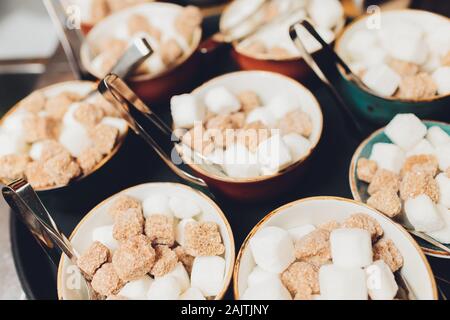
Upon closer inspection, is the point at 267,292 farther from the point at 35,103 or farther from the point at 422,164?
the point at 35,103

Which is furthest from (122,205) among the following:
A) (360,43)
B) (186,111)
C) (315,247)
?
(360,43)

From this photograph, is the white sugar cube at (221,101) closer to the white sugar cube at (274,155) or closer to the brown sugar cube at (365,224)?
the white sugar cube at (274,155)

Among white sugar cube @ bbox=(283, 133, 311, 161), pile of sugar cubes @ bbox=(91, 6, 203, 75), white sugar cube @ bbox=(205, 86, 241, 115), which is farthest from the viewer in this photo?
pile of sugar cubes @ bbox=(91, 6, 203, 75)

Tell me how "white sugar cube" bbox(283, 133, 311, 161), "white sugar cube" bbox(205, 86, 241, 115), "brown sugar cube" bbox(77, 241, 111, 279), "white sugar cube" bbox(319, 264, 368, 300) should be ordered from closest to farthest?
"white sugar cube" bbox(319, 264, 368, 300), "brown sugar cube" bbox(77, 241, 111, 279), "white sugar cube" bbox(283, 133, 311, 161), "white sugar cube" bbox(205, 86, 241, 115)

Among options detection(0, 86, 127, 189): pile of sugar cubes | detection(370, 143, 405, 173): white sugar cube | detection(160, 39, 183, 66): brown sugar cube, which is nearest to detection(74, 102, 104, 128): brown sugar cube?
detection(0, 86, 127, 189): pile of sugar cubes

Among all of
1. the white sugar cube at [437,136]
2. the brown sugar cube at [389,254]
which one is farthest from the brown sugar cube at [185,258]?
the white sugar cube at [437,136]

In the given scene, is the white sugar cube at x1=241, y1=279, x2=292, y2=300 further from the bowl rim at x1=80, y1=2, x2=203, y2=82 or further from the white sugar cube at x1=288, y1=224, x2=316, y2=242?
the bowl rim at x1=80, y1=2, x2=203, y2=82
